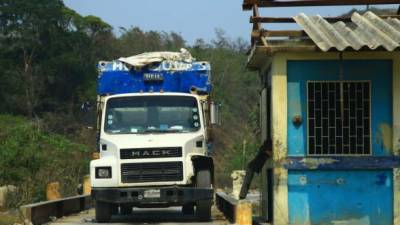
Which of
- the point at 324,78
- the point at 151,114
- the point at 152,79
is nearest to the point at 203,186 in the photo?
the point at 151,114

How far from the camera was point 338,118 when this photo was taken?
13375 mm

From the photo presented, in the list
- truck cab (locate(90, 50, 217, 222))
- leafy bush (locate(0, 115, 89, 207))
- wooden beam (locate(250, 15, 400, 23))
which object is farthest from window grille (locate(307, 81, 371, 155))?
leafy bush (locate(0, 115, 89, 207))

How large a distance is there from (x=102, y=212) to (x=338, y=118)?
4891 millimetres

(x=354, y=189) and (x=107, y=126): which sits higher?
(x=107, y=126)

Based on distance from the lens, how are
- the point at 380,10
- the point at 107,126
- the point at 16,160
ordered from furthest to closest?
the point at 16,160, the point at 380,10, the point at 107,126

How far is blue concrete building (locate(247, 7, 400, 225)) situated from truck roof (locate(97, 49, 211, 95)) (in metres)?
3.17

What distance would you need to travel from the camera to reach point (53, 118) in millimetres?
55031

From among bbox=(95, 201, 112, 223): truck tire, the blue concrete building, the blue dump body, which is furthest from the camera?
the blue dump body

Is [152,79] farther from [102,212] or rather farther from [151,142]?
[102,212]

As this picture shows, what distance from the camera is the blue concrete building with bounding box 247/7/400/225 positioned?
43.3 ft

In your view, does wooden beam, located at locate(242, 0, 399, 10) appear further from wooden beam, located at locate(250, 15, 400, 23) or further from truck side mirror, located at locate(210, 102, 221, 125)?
truck side mirror, located at locate(210, 102, 221, 125)

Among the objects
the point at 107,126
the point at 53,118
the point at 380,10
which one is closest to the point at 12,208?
the point at 107,126

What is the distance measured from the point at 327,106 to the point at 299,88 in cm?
57

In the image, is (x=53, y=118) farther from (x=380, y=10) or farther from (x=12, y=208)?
(x=380, y=10)
